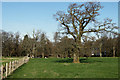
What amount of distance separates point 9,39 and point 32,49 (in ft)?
32.7

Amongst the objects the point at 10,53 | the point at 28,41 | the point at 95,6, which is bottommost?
the point at 10,53

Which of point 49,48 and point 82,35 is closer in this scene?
point 82,35

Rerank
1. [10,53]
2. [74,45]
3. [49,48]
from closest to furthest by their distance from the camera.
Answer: [74,45] < [10,53] < [49,48]

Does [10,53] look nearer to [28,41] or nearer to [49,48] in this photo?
[28,41]

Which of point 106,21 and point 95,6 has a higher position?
point 95,6

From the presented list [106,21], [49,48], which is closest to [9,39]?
[49,48]

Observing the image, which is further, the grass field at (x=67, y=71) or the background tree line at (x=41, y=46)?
the background tree line at (x=41, y=46)

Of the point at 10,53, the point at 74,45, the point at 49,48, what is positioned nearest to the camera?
the point at 74,45

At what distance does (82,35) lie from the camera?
32312 millimetres

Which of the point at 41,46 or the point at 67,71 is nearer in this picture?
the point at 67,71

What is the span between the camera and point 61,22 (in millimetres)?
32531

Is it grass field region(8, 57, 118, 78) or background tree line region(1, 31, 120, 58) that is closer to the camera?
grass field region(8, 57, 118, 78)

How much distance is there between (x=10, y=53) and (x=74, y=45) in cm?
4232

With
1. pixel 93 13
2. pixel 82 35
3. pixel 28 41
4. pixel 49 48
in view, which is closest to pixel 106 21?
pixel 93 13
